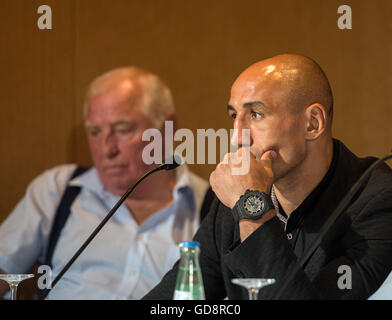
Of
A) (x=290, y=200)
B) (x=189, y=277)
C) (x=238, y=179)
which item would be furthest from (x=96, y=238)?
(x=189, y=277)

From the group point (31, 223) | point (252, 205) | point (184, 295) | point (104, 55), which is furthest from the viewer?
point (104, 55)

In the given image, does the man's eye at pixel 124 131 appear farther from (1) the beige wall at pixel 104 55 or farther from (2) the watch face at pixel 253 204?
(2) the watch face at pixel 253 204

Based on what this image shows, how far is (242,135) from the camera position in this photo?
4.64 feet

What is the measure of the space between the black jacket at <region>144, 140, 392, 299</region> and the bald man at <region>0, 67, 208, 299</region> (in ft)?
2.47

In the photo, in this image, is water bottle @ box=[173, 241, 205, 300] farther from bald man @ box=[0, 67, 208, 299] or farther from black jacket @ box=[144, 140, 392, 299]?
bald man @ box=[0, 67, 208, 299]

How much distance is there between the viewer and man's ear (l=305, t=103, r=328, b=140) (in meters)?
1.48

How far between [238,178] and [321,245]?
0.79 ft

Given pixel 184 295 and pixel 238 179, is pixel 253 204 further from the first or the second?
pixel 184 295

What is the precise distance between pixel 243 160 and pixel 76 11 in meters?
1.50

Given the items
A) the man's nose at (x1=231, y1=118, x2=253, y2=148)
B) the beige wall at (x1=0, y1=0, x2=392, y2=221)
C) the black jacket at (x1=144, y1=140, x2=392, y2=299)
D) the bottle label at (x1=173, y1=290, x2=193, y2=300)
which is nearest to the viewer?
the bottle label at (x1=173, y1=290, x2=193, y2=300)

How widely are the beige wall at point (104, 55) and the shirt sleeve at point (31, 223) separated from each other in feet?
0.58

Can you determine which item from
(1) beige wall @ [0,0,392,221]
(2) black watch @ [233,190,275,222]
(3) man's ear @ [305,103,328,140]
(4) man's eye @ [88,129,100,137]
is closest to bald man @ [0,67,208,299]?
(4) man's eye @ [88,129,100,137]
